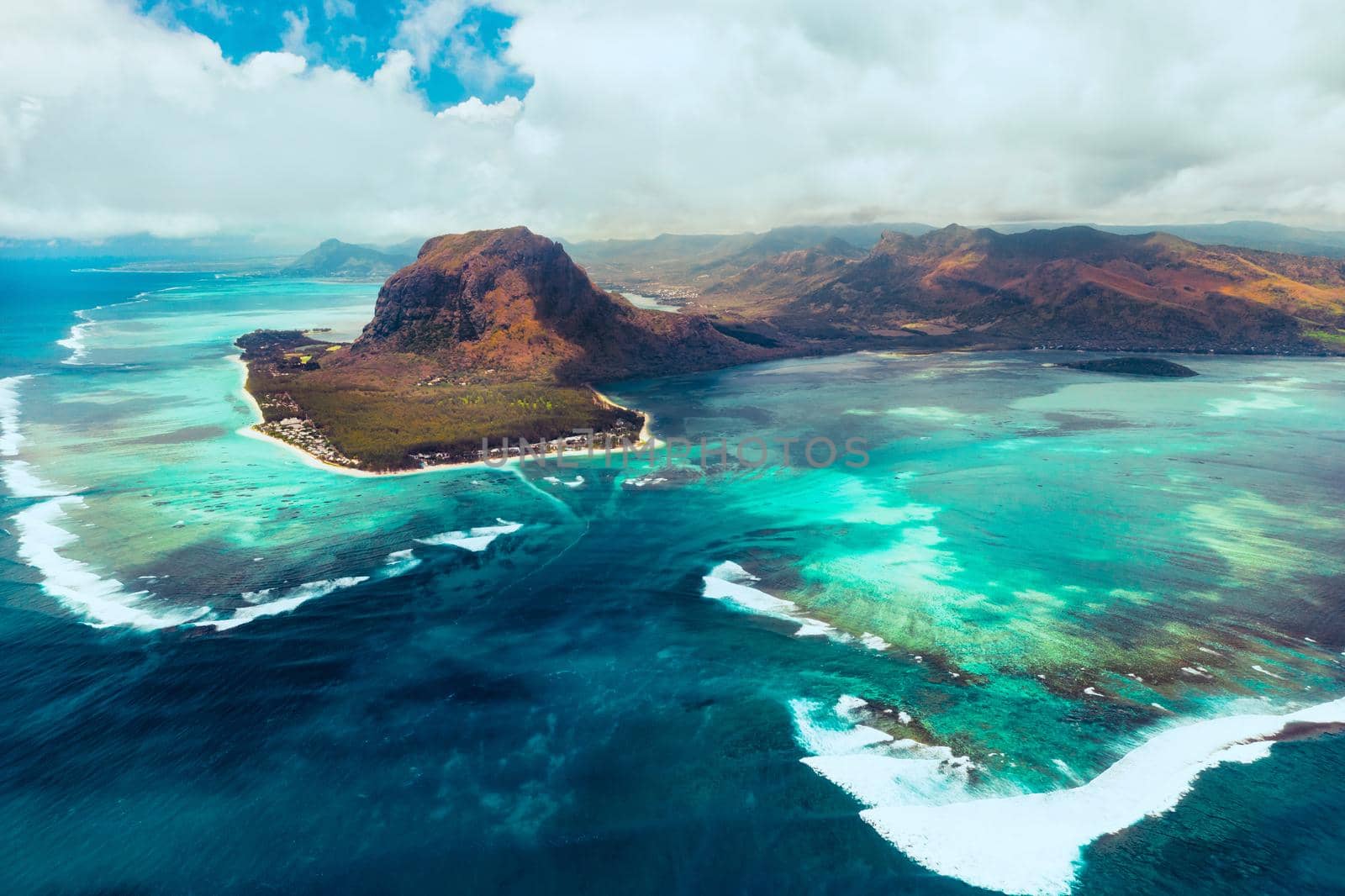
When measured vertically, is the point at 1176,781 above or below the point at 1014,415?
below

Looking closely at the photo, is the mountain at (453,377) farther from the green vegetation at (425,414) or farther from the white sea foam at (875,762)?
the white sea foam at (875,762)

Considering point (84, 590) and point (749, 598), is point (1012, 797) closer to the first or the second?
point (749, 598)

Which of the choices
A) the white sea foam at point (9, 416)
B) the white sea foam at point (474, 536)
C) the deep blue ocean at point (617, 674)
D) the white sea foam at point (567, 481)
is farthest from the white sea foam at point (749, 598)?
the white sea foam at point (9, 416)

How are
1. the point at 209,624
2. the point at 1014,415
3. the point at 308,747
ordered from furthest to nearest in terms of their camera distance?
the point at 1014,415, the point at 209,624, the point at 308,747

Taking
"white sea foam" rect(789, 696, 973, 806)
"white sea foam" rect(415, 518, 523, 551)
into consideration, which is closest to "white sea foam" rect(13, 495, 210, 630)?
"white sea foam" rect(415, 518, 523, 551)

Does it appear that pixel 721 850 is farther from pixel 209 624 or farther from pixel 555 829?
pixel 209 624

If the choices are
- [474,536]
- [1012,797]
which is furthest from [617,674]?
[474,536]

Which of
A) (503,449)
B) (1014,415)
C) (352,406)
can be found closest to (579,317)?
(352,406)

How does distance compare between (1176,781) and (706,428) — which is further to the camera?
(706,428)
